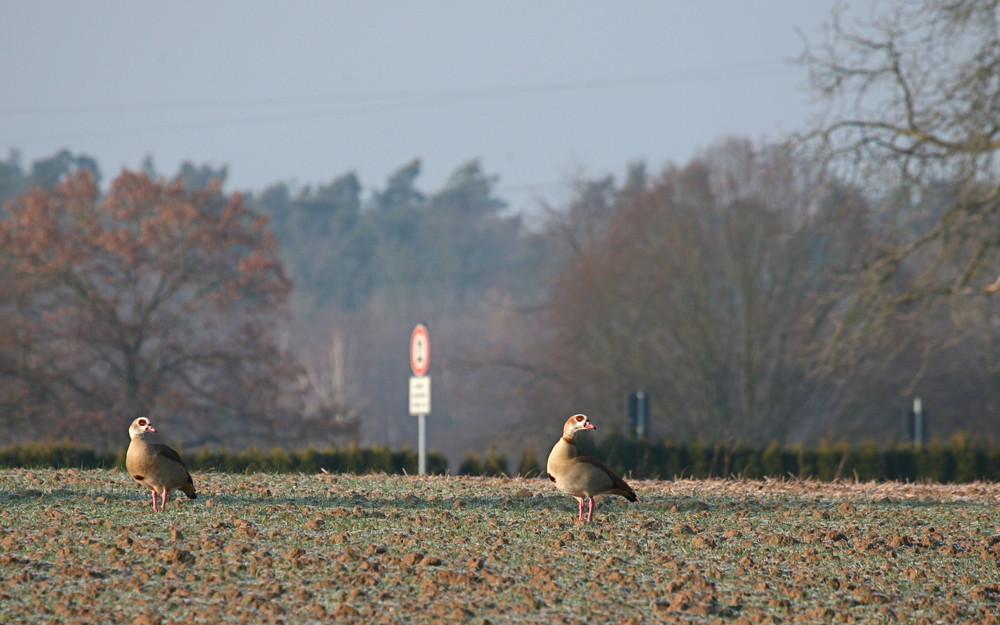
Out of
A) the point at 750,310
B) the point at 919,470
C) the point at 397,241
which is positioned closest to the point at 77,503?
the point at 919,470

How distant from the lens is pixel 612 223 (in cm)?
4403

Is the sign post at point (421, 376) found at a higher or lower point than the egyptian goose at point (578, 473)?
higher

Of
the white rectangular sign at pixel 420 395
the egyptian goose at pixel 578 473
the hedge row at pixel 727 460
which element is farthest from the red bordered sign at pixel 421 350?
the egyptian goose at pixel 578 473

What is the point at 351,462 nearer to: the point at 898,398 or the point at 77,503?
the point at 77,503

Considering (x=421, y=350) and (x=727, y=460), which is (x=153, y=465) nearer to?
(x=421, y=350)

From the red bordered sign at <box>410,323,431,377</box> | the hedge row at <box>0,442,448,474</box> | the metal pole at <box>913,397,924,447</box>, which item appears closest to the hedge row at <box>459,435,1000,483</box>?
the hedge row at <box>0,442,448,474</box>

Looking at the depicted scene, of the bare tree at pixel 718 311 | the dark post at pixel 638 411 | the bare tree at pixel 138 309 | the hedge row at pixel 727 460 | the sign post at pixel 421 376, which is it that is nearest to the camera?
the sign post at pixel 421 376

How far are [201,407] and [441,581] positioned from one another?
29.3 m

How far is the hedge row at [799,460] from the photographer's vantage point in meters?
21.1

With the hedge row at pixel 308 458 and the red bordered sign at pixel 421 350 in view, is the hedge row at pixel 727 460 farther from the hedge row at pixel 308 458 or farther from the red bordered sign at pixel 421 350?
the red bordered sign at pixel 421 350

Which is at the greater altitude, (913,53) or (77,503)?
(913,53)

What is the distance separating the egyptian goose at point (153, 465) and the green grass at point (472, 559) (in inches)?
9.6

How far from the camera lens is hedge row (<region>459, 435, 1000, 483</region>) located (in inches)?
830

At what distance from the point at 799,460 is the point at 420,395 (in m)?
7.01
